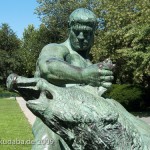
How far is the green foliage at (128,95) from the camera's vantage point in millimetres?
25922

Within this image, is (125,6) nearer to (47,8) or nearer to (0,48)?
(47,8)

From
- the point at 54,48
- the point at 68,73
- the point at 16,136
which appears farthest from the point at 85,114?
the point at 16,136

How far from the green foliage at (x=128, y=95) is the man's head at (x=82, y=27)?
73.3ft

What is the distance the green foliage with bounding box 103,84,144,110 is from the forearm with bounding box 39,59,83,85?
900 inches

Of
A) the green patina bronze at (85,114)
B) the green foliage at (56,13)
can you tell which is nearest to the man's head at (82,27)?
the green patina bronze at (85,114)

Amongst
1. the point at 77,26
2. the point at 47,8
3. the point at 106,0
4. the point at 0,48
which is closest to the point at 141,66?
the point at 106,0

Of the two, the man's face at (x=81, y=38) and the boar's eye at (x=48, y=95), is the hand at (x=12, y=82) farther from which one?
the man's face at (x=81, y=38)

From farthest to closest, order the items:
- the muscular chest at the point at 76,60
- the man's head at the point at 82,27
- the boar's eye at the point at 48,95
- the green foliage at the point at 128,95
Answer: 1. the green foliage at the point at 128,95
2. the muscular chest at the point at 76,60
3. the man's head at the point at 82,27
4. the boar's eye at the point at 48,95

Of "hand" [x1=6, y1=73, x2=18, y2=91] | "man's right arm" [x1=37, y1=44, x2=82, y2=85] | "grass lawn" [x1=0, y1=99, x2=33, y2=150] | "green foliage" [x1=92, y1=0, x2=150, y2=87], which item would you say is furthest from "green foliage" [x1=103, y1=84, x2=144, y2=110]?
"hand" [x1=6, y1=73, x2=18, y2=91]

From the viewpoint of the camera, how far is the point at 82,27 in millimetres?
3139

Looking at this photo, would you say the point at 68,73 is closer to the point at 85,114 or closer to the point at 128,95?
the point at 85,114

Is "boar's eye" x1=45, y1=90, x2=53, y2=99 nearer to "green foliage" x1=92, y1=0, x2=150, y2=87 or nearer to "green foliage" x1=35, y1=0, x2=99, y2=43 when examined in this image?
"green foliage" x1=92, y1=0, x2=150, y2=87

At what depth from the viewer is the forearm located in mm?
2678

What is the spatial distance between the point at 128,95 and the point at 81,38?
22.9 metres
